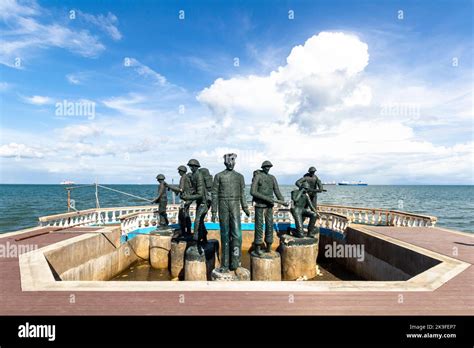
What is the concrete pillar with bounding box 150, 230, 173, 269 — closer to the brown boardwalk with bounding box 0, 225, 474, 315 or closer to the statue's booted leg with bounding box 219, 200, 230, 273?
the statue's booted leg with bounding box 219, 200, 230, 273

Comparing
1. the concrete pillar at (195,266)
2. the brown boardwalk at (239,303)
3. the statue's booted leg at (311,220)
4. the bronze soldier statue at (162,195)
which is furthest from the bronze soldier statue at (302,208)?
the bronze soldier statue at (162,195)

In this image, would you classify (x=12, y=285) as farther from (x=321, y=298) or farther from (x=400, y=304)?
(x=400, y=304)

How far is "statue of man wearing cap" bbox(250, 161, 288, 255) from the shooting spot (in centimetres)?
864

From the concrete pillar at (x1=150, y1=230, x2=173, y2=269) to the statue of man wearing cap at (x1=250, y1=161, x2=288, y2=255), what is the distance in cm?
426

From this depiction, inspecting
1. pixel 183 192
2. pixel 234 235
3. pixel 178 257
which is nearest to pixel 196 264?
pixel 178 257

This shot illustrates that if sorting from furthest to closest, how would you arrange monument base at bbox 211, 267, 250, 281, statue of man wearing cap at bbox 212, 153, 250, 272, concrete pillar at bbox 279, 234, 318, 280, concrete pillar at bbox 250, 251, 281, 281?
concrete pillar at bbox 279, 234, 318, 280 → concrete pillar at bbox 250, 251, 281, 281 → statue of man wearing cap at bbox 212, 153, 250, 272 → monument base at bbox 211, 267, 250, 281

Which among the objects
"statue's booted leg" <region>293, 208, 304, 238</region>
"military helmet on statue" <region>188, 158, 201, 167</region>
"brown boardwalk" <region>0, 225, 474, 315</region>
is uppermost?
"military helmet on statue" <region>188, 158, 201, 167</region>

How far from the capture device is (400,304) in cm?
443

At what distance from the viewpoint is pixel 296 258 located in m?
9.51

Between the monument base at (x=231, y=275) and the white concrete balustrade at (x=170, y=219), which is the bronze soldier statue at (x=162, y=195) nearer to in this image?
the white concrete balustrade at (x=170, y=219)

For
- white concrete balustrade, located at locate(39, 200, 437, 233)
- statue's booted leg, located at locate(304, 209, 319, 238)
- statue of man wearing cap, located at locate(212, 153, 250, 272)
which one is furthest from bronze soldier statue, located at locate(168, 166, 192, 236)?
statue's booted leg, located at locate(304, 209, 319, 238)
